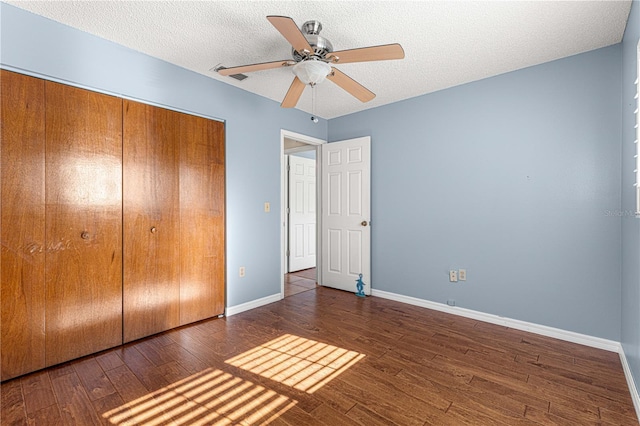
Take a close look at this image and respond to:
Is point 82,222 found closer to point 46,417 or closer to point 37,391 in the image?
point 37,391

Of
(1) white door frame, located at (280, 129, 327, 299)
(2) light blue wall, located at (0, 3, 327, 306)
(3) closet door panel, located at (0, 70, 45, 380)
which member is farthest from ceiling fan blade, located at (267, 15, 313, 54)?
(1) white door frame, located at (280, 129, 327, 299)

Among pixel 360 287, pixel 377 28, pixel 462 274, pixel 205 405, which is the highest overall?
pixel 377 28

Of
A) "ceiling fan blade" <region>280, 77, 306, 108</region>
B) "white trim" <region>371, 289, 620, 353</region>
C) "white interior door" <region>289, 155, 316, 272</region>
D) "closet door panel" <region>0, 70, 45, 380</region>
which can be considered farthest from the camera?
"white interior door" <region>289, 155, 316, 272</region>

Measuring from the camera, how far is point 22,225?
2.00m

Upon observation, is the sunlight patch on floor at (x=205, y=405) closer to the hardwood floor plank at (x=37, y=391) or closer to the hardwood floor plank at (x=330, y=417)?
the hardwood floor plank at (x=330, y=417)

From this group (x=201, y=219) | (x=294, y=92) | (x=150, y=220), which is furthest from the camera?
(x=201, y=219)

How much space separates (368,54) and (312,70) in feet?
1.29

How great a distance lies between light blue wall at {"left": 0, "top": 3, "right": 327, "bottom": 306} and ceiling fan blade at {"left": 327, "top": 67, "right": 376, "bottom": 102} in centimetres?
148

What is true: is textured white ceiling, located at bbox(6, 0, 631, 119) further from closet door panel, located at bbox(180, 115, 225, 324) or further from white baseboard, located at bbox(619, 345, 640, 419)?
white baseboard, located at bbox(619, 345, 640, 419)

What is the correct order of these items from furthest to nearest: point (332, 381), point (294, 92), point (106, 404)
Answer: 1. point (294, 92)
2. point (332, 381)
3. point (106, 404)

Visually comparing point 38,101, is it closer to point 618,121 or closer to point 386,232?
point 386,232

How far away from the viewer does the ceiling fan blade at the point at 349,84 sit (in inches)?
85.7

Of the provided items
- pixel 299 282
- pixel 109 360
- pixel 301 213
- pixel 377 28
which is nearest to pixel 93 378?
pixel 109 360

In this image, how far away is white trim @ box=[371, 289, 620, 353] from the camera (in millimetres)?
2453
